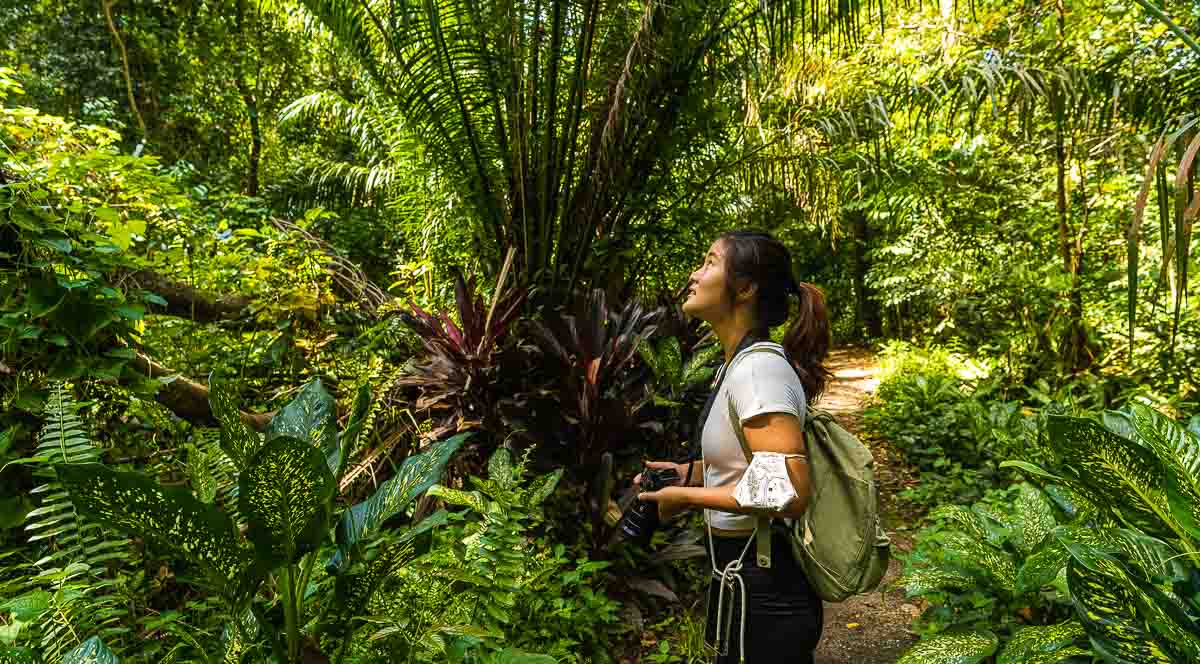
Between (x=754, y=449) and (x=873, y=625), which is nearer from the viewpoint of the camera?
(x=754, y=449)

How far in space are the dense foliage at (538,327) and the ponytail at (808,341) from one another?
55 centimetres

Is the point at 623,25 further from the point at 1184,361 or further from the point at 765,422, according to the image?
the point at 1184,361

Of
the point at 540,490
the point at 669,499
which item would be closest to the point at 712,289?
the point at 669,499

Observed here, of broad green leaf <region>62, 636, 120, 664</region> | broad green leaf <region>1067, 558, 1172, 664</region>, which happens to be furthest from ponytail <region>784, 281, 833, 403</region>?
broad green leaf <region>62, 636, 120, 664</region>

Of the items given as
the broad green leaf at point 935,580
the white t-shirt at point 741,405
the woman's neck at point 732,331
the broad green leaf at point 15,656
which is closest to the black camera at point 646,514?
the white t-shirt at point 741,405

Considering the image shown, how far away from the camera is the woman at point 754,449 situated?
1.38 metres

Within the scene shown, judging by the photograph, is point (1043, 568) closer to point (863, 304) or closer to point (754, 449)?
point (754, 449)

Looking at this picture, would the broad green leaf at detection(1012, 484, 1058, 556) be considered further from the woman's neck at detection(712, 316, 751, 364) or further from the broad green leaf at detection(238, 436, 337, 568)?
the broad green leaf at detection(238, 436, 337, 568)

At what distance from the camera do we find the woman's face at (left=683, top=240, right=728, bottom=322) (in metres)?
1.64

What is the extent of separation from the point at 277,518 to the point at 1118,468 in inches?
70.9

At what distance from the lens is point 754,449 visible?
140 centimetres

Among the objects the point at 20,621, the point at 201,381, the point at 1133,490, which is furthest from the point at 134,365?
the point at 1133,490

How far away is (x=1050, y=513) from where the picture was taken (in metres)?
2.11

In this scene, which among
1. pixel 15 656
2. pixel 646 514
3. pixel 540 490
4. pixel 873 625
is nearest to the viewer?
pixel 15 656
